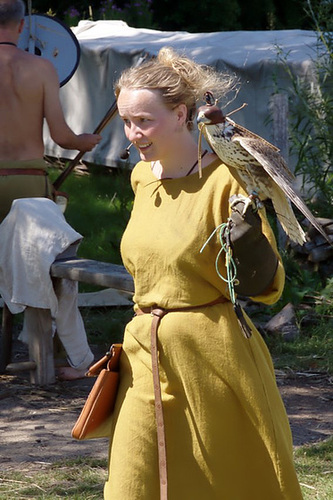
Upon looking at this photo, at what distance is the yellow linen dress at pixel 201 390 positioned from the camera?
263 centimetres

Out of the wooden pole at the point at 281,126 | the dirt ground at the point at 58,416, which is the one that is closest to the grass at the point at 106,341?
the dirt ground at the point at 58,416

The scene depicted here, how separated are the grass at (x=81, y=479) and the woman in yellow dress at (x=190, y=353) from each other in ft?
3.81

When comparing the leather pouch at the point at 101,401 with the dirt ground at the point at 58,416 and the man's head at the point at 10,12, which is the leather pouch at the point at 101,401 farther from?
the man's head at the point at 10,12

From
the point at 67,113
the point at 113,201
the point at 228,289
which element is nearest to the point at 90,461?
the point at 228,289

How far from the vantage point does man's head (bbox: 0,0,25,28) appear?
17.1 feet

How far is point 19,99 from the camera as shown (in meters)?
5.42

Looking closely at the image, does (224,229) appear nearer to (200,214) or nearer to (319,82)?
(200,214)

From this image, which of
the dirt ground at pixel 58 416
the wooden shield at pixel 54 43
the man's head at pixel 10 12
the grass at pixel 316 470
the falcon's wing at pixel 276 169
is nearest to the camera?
the falcon's wing at pixel 276 169

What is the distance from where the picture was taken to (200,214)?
2.64m

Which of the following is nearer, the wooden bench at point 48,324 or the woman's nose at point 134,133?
the woman's nose at point 134,133

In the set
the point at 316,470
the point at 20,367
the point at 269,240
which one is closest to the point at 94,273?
the point at 20,367

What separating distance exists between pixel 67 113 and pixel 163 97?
993 cm

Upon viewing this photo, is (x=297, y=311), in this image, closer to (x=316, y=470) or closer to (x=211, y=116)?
(x=316, y=470)

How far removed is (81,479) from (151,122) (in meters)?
1.90
